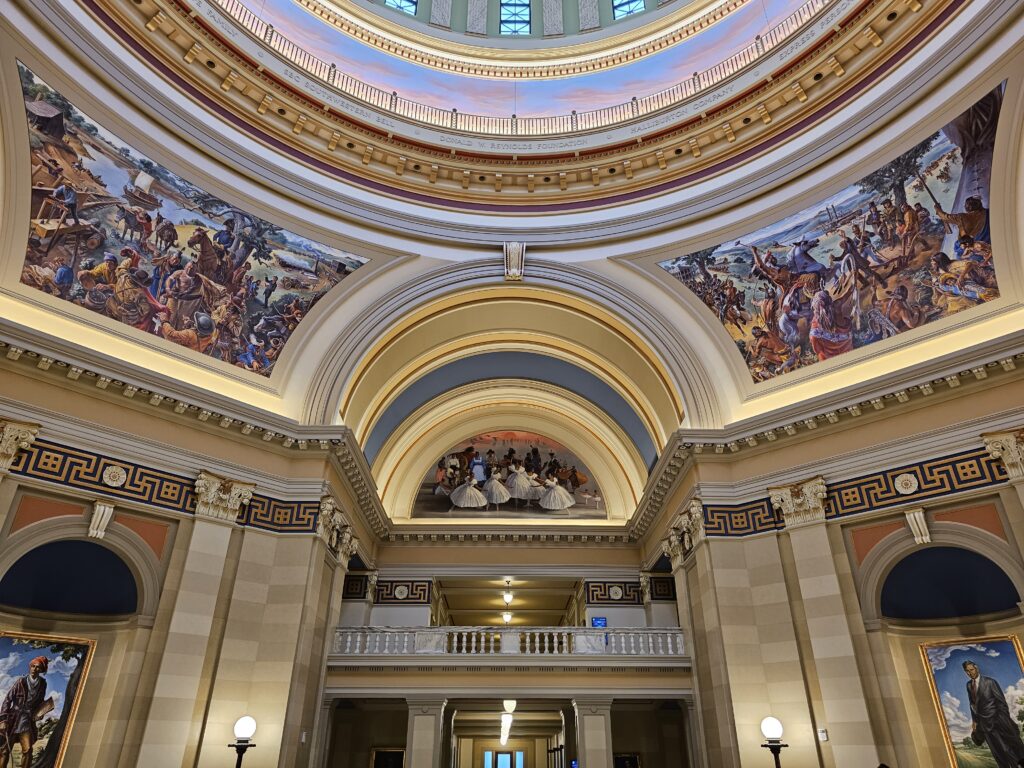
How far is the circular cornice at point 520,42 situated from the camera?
55.2ft

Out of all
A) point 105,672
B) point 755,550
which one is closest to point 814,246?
point 755,550

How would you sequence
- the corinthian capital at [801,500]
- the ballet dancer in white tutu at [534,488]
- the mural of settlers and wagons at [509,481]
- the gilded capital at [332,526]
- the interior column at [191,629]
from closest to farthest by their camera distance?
the interior column at [191,629], the corinthian capital at [801,500], the gilded capital at [332,526], the mural of settlers and wagons at [509,481], the ballet dancer in white tutu at [534,488]

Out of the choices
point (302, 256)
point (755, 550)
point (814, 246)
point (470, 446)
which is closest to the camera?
point (755, 550)

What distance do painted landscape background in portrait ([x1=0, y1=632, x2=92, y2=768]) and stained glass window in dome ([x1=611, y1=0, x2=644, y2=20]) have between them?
2065cm

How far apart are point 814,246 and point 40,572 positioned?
1629cm

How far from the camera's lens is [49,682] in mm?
10320

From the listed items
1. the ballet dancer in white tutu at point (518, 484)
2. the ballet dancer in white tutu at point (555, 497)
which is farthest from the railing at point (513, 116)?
the ballet dancer in white tutu at point (555, 497)

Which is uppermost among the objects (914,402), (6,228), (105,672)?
(6,228)

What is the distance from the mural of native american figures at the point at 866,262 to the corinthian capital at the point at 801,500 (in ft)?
9.06

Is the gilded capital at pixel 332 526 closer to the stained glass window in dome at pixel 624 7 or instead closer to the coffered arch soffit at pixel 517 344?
the coffered arch soffit at pixel 517 344

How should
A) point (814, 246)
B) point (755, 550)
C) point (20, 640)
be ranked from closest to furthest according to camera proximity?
point (20, 640)
point (755, 550)
point (814, 246)

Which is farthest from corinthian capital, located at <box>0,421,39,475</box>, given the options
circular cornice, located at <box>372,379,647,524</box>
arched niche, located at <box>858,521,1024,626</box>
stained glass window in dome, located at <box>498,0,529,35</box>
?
stained glass window in dome, located at <box>498,0,529,35</box>

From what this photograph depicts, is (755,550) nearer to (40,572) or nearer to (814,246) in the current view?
(814,246)

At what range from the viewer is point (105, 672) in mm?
10820
